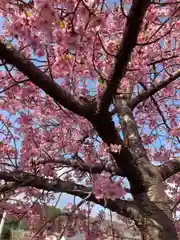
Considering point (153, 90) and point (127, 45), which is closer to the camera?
point (127, 45)

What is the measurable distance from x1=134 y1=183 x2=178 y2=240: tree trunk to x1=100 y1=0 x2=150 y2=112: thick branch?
1040mm

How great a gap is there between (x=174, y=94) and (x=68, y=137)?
1967 millimetres

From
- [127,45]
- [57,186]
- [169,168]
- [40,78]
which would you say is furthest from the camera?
[169,168]

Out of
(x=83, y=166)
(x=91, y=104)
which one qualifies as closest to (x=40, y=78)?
(x=91, y=104)

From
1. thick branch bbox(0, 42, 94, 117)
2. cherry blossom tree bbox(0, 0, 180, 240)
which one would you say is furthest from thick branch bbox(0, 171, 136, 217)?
thick branch bbox(0, 42, 94, 117)

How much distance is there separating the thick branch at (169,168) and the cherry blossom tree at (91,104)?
1cm

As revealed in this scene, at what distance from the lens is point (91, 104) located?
2719 millimetres

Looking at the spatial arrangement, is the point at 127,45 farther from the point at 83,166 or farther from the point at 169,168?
the point at 83,166

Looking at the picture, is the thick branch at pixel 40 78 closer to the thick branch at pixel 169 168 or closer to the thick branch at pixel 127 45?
the thick branch at pixel 127 45

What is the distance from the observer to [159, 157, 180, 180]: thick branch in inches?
130

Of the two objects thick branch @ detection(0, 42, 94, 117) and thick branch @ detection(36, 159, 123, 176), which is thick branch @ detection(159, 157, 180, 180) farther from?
thick branch @ detection(0, 42, 94, 117)

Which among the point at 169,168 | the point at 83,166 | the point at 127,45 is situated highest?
the point at 127,45

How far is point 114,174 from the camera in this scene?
3520mm

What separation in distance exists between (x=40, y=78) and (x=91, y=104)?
0.57m
